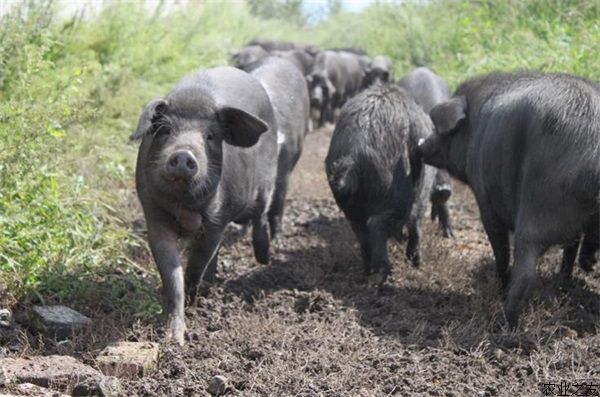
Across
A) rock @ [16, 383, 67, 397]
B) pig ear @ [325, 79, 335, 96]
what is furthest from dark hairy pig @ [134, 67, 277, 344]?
pig ear @ [325, 79, 335, 96]

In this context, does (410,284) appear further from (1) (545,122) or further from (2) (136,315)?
(2) (136,315)

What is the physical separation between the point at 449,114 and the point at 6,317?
332cm

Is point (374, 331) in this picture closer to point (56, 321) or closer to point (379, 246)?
point (379, 246)

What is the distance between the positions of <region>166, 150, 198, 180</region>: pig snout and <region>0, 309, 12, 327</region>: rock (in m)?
1.19

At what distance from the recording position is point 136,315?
5.54m

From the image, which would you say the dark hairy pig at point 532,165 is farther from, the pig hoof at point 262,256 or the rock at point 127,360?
the rock at point 127,360

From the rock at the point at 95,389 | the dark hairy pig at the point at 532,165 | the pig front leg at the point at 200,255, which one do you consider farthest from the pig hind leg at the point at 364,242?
the rock at the point at 95,389

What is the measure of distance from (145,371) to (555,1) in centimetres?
906

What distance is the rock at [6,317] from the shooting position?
5281 mm

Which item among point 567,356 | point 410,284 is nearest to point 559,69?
point 410,284

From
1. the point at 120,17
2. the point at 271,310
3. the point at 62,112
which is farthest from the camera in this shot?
the point at 120,17

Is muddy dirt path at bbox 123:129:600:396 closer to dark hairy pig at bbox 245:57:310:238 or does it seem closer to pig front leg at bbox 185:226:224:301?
pig front leg at bbox 185:226:224:301

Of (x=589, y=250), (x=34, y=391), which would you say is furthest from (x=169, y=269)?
(x=589, y=250)

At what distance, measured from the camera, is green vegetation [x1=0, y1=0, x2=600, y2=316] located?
594 cm
